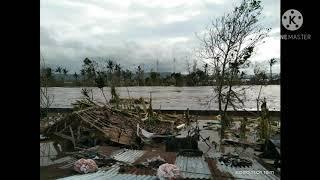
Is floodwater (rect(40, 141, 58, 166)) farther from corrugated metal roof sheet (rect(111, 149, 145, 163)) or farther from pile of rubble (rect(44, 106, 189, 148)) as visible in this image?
corrugated metal roof sheet (rect(111, 149, 145, 163))

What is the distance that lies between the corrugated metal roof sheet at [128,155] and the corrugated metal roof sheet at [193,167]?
25.9 inches

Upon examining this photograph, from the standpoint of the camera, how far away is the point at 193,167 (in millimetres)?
3520

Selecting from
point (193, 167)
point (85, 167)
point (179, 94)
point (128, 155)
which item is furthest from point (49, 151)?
point (179, 94)

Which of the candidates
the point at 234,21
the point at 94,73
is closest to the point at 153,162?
the point at 234,21

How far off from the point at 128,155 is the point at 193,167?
4.59 feet

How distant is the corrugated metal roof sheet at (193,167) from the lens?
3189 mm
